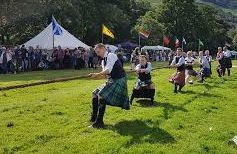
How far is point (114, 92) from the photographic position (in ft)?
38.7

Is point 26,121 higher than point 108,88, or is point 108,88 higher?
point 108,88

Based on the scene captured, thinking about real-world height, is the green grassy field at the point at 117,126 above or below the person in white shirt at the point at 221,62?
below

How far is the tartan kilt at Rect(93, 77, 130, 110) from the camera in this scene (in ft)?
38.1

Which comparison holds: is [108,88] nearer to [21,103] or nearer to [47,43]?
[21,103]

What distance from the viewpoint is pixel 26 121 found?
11.9 m

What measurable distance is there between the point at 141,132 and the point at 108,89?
1.42 meters

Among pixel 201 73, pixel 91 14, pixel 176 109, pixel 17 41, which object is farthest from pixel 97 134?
pixel 91 14

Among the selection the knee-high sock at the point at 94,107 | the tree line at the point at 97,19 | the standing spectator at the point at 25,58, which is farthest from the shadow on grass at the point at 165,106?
the tree line at the point at 97,19

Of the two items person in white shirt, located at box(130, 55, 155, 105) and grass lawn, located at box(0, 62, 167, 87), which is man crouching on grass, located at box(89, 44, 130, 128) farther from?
grass lawn, located at box(0, 62, 167, 87)

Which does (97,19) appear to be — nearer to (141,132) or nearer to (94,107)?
(94,107)

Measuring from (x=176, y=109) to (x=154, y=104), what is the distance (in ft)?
3.62

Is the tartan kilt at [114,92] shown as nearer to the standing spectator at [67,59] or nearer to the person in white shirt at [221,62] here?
the person in white shirt at [221,62]

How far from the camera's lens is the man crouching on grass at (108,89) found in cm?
1146

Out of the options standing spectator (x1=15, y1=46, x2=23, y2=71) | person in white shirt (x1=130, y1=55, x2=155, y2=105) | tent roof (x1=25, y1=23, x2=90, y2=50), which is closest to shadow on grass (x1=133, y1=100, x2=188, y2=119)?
person in white shirt (x1=130, y1=55, x2=155, y2=105)
